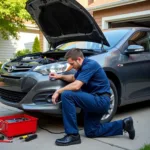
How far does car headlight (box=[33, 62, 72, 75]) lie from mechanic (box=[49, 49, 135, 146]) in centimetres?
16

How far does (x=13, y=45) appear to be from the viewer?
70.4ft

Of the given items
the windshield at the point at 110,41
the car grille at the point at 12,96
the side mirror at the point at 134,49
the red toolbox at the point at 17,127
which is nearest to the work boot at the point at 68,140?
the red toolbox at the point at 17,127

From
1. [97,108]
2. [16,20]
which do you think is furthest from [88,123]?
[16,20]

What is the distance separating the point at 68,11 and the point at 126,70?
1.44 meters

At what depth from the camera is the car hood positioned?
4.68m

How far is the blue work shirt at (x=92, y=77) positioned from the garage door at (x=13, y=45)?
17254mm

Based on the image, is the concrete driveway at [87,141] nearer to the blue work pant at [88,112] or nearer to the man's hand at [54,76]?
the blue work pant at [88,112]

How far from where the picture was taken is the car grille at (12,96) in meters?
4.34

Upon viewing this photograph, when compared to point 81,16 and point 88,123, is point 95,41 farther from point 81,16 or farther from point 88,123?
point 88,123

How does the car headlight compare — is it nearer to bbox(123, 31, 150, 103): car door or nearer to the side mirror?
bbox(123, 31, 150, 103): car door

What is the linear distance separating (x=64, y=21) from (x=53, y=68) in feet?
5.07

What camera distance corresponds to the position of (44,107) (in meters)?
4.06

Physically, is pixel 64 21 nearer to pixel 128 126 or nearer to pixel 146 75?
pixel 146 75

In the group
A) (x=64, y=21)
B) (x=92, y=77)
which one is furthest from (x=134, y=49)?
(x=92, y=77)
